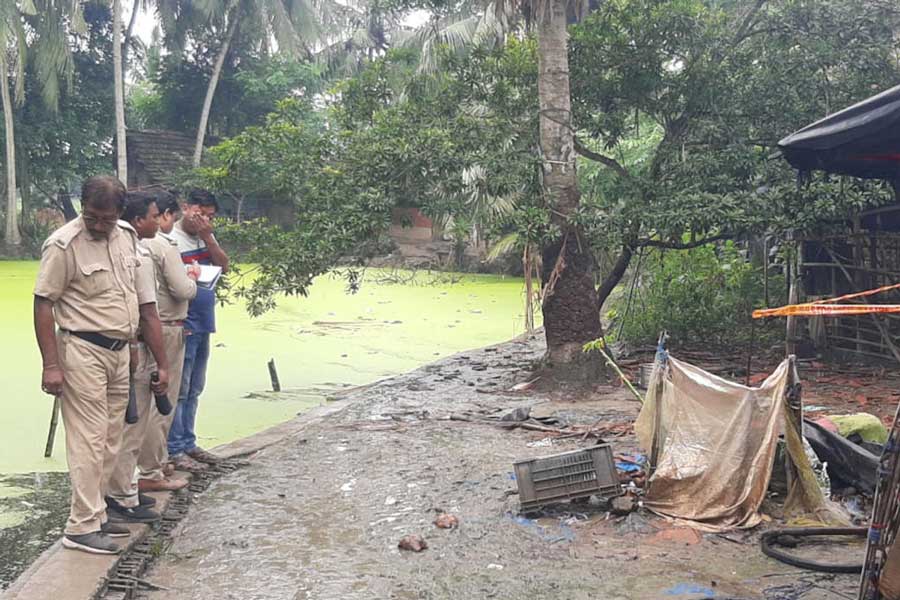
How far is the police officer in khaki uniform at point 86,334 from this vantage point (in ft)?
11.4

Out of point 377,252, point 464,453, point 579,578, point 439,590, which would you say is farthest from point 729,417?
point 377,252

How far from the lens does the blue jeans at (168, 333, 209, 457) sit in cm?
493

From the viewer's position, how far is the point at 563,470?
165 inches

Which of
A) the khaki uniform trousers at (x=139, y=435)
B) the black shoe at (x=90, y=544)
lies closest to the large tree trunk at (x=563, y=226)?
the khaki uniform trousers at (x=139, y=435)

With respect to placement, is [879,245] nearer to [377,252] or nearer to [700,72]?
[700,72]

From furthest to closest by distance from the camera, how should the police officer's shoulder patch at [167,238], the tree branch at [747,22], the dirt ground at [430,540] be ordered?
the tree branch at [747,22], the police officer's shoulder patch at [167,238], the dirt ground at [430,540]

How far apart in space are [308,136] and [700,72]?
12.5ft

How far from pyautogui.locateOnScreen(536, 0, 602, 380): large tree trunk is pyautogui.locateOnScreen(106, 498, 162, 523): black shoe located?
4412 mm

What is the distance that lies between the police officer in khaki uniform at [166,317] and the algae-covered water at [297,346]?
4.52ft

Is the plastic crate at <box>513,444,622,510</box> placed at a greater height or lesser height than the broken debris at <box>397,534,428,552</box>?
greater

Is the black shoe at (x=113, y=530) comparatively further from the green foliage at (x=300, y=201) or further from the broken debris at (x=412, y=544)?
the green foliage at (x=300, y=201)

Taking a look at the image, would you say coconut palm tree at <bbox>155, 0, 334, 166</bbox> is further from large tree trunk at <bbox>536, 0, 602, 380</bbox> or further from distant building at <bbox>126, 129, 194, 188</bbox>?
large tree trunk at <bbox>536, 0, 602, 380</bbox>

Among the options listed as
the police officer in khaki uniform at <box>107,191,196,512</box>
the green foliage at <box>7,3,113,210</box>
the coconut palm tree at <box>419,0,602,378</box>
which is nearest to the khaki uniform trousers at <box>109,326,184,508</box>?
the police officer in khaki uniform at <box>107,191,196,512</box>

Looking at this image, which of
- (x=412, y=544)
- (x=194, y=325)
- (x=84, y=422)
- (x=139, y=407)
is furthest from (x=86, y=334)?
(x=412, y=544)
